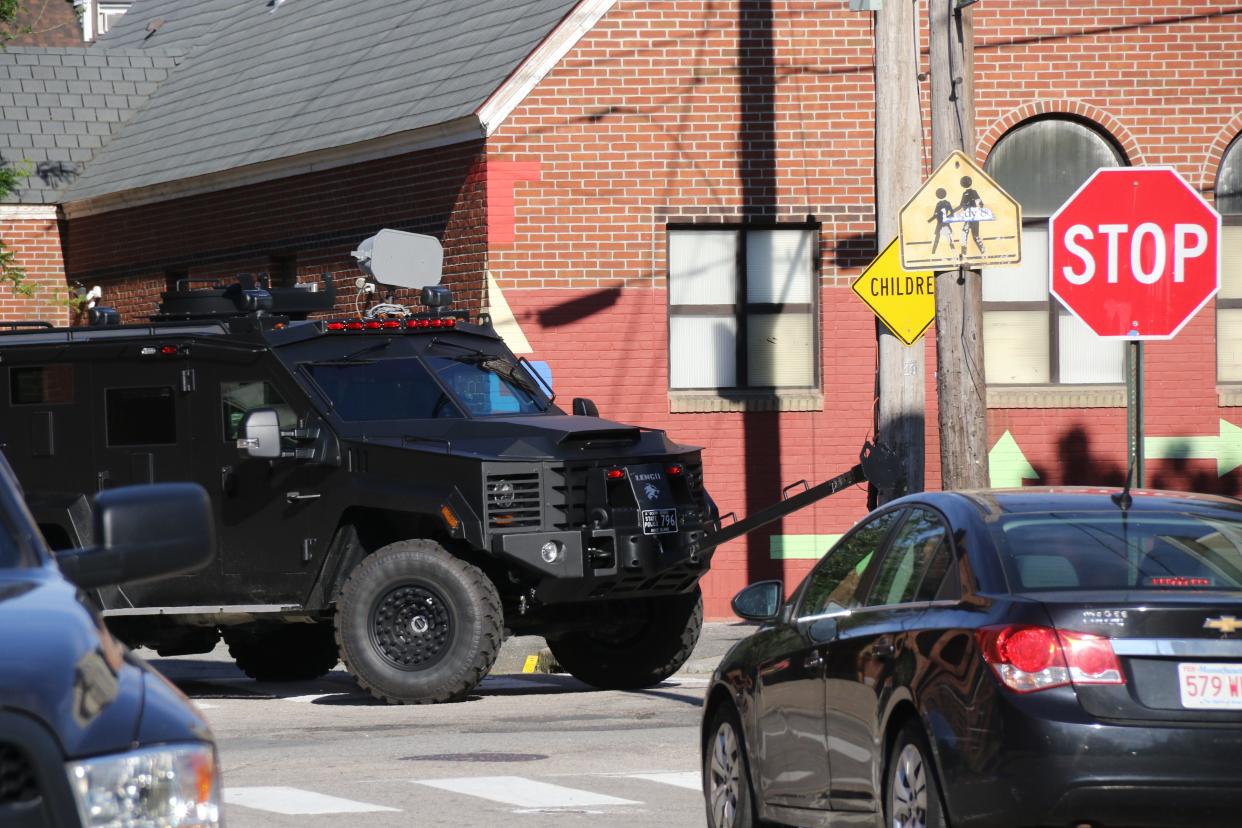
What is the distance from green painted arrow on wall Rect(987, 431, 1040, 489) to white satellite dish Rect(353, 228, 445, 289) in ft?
19.8

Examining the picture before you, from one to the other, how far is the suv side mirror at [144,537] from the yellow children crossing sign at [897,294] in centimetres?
1128

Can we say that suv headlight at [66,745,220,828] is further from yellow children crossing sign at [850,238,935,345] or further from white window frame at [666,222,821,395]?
white window frame at [666,222,821,395]

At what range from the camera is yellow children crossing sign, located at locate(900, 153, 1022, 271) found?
13.9 metres

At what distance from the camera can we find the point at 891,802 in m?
7.04

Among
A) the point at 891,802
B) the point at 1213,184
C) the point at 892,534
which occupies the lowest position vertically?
the point at 891,802

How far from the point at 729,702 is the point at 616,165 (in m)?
12.6

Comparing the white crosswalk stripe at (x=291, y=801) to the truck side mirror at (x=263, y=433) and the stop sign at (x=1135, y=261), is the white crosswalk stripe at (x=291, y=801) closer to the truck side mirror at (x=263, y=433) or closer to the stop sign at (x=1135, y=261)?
the truck side mirror at (x=263, y=433)

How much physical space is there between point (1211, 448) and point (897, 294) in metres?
6.89

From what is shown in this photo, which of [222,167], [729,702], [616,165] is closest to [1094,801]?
[729,702]

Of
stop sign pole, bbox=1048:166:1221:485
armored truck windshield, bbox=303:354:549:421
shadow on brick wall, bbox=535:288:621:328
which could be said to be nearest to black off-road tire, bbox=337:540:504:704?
armored truck windshield, bbox=303:354:549:421

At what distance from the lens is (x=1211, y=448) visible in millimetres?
21219

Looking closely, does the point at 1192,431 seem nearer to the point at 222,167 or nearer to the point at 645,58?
the point at 645,58

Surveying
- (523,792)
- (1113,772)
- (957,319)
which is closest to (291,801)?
(523,792)

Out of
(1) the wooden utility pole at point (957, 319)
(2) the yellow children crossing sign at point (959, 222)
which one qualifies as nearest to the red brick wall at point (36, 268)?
(1) the wooden utility pole at point (957, 319)
